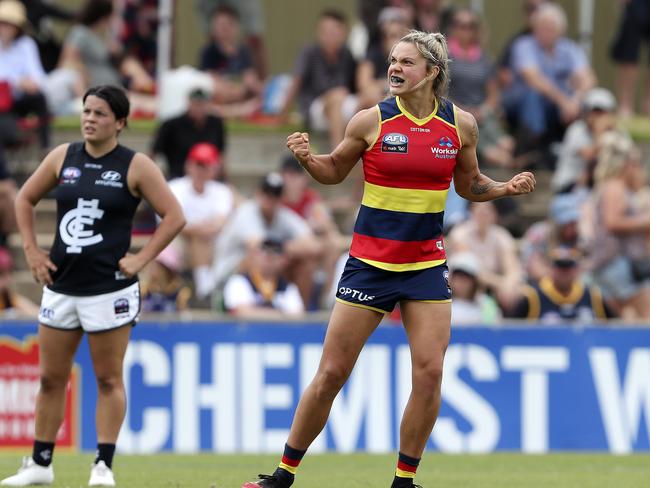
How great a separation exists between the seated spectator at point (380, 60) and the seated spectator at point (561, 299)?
3307 mm

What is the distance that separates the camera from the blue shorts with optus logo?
7652mm

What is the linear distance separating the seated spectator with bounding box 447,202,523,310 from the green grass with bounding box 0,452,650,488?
251cm

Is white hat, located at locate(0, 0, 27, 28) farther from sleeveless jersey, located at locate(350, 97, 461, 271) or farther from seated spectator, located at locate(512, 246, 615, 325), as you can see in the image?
sleeveless jersey, located at locate(350, 97, 461, 271)

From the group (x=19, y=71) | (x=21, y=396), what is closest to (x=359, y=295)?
(x=21, y=396)

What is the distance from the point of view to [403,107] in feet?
25.4

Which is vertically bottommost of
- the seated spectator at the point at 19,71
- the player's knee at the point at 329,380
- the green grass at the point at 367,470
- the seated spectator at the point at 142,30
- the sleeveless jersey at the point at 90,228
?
the green grass at the point at 367,470

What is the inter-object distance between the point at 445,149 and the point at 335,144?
30.4ft

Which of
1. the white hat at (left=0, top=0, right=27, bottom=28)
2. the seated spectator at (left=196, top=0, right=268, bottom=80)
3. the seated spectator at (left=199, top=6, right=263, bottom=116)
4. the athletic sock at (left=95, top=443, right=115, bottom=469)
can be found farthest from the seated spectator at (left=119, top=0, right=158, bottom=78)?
the athletic sock at (left=95, top=443, right=115, bottom=469)

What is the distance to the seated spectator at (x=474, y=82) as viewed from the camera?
16.7 metres

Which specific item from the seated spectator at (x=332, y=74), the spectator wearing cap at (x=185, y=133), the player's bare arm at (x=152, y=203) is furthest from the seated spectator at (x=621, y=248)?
the player's bare arm at (x=152, y=203)

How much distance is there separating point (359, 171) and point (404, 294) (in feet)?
29.8

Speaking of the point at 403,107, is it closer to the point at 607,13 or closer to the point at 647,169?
the point at 647,169

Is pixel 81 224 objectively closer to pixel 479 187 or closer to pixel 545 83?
pixel 479 187

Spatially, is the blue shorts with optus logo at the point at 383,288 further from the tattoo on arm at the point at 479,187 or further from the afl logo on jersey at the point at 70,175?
the afl logo on jersey at the point at 70,175
